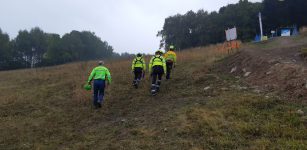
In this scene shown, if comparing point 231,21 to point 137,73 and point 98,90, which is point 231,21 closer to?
point 137,73

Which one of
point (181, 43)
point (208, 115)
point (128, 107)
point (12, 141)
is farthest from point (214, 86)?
point (181, 43)

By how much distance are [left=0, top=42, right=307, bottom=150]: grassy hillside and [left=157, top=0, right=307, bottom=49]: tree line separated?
4075 cm

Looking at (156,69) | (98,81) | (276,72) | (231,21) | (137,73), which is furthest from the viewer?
(231,21)

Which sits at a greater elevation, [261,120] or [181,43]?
[181,43]

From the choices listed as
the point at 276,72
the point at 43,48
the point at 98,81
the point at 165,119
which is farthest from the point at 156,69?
the point at 43,48

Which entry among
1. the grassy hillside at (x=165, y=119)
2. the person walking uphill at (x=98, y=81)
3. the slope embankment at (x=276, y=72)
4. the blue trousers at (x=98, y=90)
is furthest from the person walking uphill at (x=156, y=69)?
the slope embankment at (x=276, y=72)

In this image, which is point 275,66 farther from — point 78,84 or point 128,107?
point 78,84

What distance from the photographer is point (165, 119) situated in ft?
35.4

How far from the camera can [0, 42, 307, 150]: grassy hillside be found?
8789 millimetres

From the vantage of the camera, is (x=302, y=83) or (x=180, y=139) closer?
(x=180, y=139)

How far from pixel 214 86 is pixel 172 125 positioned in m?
5.11

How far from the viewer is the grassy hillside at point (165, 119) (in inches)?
346

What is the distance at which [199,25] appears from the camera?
2635 inches

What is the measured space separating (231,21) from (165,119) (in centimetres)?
5022
